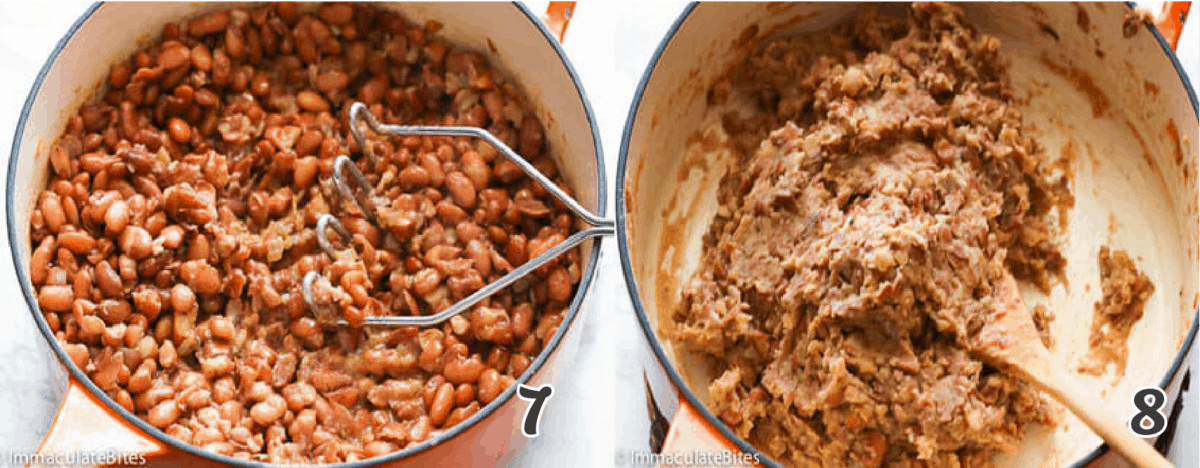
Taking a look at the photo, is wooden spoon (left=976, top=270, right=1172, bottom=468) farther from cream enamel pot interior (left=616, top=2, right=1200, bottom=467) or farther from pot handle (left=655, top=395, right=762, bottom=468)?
pot handle (left=655, top=395, right=762, bottom=468)

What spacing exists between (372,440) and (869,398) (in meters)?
0.63

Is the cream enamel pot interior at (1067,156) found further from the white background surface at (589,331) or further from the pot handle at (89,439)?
the pot handle at (89,439)

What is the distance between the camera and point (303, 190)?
1.97m

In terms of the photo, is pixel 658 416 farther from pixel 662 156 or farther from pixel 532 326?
pixel 662 156

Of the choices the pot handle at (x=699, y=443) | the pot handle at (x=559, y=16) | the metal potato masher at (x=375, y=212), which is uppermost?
the pot handle at (x=559, y=16)

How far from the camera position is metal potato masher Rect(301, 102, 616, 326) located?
1834mm

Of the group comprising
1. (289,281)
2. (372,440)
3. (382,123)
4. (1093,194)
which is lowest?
(372,440)

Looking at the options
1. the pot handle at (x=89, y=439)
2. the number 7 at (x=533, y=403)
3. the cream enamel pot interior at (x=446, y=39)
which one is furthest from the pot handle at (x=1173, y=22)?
the pot handle at (x=89, y=439)

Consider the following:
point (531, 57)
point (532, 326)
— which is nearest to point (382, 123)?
point (531, 57)

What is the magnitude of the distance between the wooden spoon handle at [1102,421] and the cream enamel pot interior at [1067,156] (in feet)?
0.39

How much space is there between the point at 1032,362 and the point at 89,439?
3.67 ft

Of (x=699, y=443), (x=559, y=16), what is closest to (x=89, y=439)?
(x=699, y=443)

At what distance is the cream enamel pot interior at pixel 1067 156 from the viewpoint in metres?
1.85

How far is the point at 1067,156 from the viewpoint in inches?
80.5
